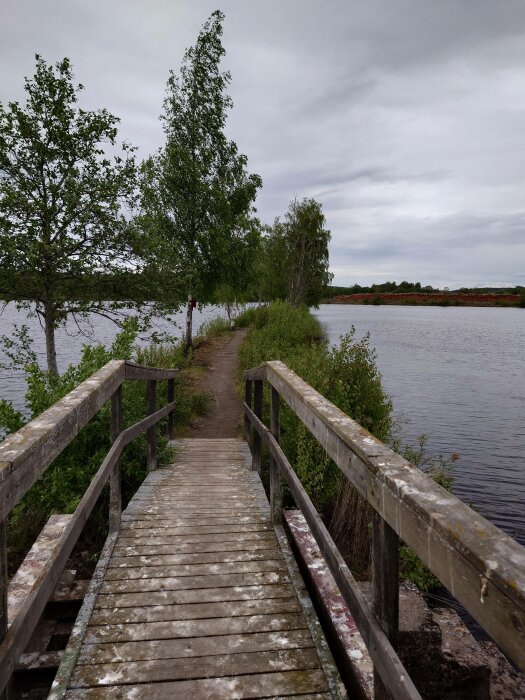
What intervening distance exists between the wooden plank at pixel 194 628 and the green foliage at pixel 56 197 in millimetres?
9368

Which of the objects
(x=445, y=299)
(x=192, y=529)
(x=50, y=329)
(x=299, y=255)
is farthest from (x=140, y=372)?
(x=445, y=299)

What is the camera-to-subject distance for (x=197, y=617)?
2379 mm

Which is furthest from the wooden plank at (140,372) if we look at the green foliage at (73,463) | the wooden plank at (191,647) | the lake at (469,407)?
the lake at (469,407)

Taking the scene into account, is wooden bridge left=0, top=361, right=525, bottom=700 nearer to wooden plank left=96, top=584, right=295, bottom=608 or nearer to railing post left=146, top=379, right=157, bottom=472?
wooden plank left=96, top=584, right=295, bottom=608

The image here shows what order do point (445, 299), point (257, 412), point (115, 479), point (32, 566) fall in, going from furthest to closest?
point (445, 299) < point (257, 412) < point (115, 479) < point (32, 566)

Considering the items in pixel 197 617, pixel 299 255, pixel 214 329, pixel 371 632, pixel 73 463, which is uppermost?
pixel 299 255

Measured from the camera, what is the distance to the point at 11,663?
142cm

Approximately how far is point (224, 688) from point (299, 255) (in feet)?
126

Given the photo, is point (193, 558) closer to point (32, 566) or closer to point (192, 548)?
point (192, 548)

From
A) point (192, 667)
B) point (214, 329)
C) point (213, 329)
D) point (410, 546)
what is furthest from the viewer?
point (214, 329)

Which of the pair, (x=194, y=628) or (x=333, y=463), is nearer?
(x=194, y=628)


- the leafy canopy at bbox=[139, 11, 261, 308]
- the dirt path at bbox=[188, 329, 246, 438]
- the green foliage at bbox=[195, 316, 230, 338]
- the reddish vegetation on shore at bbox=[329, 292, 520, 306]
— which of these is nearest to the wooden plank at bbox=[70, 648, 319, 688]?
the dirt path at bbox=[188, 329, 246, 438]

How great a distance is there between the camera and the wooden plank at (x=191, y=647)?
2086mm

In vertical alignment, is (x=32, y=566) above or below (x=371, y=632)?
below
